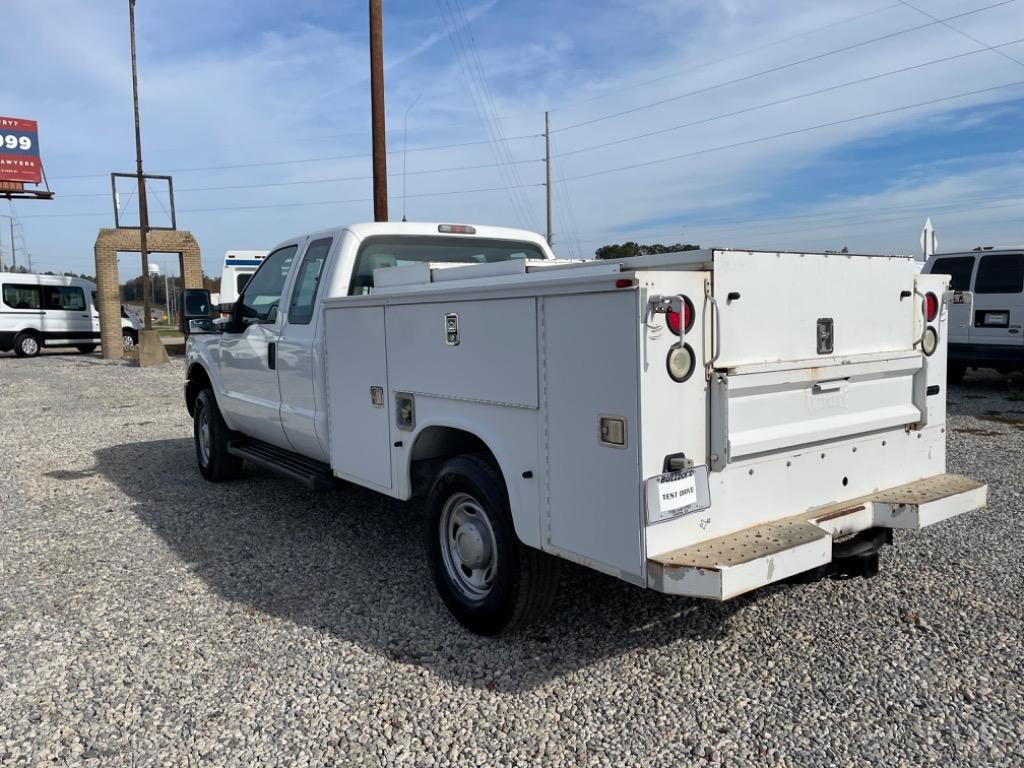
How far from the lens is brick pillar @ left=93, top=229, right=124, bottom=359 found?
78.6ft

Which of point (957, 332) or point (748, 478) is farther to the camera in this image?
point (957, 332)

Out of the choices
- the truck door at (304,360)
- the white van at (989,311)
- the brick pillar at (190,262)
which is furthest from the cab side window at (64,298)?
the white van at (989,311)

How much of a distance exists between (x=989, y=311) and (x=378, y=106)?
1037 centimetres

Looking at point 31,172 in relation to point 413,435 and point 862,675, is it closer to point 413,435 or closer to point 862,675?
point 413,435

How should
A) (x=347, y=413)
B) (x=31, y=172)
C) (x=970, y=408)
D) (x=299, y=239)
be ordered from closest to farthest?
(x=347, y=413) < (x=299, y=239) < (x=970, y=408) < (x=31, y=172)

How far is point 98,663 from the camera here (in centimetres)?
385

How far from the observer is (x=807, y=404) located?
3564 millimetres

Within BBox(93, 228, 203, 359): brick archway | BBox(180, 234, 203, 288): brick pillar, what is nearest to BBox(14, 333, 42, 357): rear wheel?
BBox(93, 228, 203, 359): brick archway

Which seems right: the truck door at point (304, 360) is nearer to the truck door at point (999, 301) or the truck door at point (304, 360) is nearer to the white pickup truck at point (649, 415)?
the white pickup truck at point (649, 415)

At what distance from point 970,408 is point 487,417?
9.80 metres

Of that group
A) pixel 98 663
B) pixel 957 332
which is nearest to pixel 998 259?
pixel 957 332

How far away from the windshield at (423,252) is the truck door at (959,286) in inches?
371

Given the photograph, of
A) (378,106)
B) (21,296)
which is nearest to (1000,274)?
(378,106)

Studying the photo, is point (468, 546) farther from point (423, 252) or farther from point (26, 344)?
point (26, 344)
